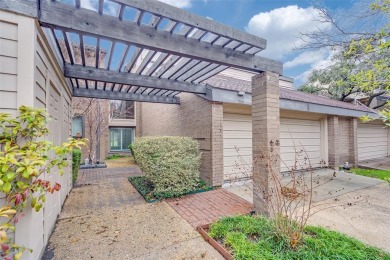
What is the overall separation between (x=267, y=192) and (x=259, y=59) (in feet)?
8.95

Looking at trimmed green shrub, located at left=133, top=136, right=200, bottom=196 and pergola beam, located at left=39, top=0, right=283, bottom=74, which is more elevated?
pergola beam, located at left=39, top=0, right=283, bottom=74

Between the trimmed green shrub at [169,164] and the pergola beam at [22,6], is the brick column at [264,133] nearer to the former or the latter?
the trimmed green shrub at [169,164]

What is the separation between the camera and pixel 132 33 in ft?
8.99

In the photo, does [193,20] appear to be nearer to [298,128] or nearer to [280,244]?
[280,244]

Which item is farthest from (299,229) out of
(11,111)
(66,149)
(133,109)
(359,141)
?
(133,109)

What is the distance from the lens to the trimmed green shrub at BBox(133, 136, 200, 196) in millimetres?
5051

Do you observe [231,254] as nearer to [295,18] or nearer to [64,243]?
[64,243]

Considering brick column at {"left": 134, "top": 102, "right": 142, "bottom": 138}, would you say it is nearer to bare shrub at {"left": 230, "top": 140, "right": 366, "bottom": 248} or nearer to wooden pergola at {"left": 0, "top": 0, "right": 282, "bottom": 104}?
wooden pergola at {"left": 0, "top": 0, "right": 282, "bottom": 104}

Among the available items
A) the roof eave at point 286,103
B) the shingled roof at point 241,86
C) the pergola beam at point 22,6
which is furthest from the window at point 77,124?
the pergola beam at point 22,6

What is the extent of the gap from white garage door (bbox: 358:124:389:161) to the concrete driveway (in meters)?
5.58

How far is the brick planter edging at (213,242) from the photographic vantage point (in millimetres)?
2597

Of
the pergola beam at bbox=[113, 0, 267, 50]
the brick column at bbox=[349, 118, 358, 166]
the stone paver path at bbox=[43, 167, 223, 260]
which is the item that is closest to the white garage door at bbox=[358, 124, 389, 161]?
the brick column at bbox=[349, 118, 358, 166]

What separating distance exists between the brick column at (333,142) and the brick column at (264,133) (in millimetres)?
6341

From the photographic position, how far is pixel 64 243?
3023mm
